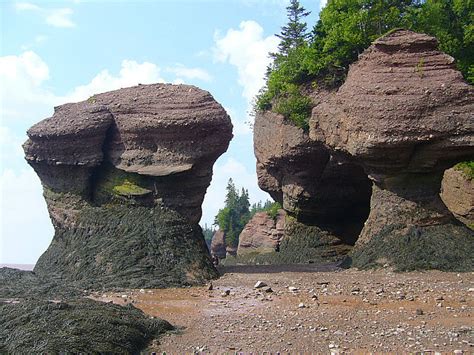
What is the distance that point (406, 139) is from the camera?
61.8ft

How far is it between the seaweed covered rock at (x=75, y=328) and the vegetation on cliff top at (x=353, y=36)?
584 inches

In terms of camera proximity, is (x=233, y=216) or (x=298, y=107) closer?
(x=298, y=107)

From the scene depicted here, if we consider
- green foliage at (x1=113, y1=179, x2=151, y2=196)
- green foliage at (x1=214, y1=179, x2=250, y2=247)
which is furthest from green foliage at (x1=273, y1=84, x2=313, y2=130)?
green foliage at (x1=214, y1=179, x2=250, y2=247)

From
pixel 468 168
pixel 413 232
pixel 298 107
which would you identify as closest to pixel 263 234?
pixel 298 107

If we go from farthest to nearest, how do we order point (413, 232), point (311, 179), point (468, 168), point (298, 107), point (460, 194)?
point (311, 179) → point (298, 107) → point (460, 194) → point (468, 168) → point (413, 232)

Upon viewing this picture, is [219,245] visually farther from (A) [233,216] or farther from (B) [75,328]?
(B) [75,328]

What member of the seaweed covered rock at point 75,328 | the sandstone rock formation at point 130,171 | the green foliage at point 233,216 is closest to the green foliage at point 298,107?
the sandstone rock formation at point 130,171

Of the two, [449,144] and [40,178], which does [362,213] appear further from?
[40,178]

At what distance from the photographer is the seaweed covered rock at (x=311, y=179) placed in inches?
1061

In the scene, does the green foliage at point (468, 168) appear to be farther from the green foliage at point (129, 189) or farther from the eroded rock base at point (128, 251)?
the green foliage at point (129, 189)

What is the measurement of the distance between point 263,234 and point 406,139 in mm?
25120

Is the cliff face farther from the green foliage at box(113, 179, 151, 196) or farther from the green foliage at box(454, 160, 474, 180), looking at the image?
the green foliage at box(113, 179, 151, 196)

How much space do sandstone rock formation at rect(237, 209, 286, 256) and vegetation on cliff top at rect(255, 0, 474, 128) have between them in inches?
622

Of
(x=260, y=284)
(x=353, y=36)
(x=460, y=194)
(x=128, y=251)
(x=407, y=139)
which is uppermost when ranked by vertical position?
(x=353, y=36)
